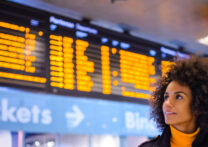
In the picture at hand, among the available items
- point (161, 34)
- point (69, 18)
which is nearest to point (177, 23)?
point (161, 34)

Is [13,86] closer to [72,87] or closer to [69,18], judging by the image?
[72,87]

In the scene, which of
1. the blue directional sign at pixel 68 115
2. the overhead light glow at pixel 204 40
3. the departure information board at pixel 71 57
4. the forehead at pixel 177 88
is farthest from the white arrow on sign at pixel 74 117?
the overhead light glow at pixel 204 40

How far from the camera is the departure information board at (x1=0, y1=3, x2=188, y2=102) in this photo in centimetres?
226

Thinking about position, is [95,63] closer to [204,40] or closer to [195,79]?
[204,40]

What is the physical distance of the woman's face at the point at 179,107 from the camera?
3.99 feet

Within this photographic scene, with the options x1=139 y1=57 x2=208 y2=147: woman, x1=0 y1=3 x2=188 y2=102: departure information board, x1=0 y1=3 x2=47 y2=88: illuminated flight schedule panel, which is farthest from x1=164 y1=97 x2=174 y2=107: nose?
x1=0 y1=3 x2=47 y2=88: illuminated flight schedule panel

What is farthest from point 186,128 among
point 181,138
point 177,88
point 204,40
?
point 204,40

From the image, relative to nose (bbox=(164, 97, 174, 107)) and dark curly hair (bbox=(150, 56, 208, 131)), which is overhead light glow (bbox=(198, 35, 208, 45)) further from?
nose (bbox=(164, 97, 174, 107))

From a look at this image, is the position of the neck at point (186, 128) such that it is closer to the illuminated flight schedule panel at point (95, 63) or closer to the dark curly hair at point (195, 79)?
the dark curly hair at point (195, 79)

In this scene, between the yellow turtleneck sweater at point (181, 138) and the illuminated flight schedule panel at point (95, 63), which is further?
the illuminated flight schedule panel at point (95, 63)

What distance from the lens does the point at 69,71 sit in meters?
2.51

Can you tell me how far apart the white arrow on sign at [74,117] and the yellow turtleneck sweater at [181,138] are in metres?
1.32

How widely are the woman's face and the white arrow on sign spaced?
131 cm

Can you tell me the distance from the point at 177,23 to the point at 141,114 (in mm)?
887
